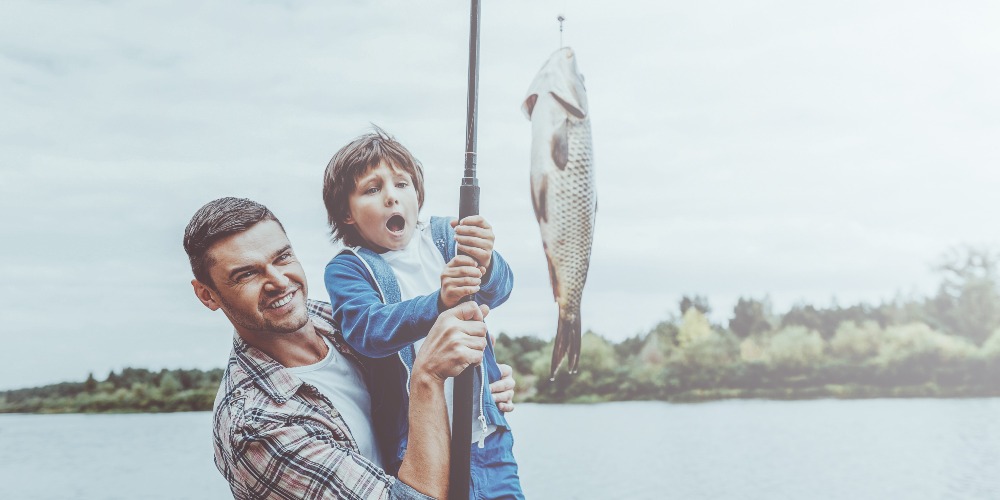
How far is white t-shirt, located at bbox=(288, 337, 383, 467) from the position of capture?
184 cm

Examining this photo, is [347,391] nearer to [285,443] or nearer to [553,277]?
[285,443]

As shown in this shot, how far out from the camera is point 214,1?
2.75m

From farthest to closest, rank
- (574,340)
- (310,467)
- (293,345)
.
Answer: (574,340) → (293,345) → (310,467)

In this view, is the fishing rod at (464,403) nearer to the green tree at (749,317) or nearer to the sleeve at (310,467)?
the sleeve at (310,467)

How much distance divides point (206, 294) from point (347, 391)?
355 mm

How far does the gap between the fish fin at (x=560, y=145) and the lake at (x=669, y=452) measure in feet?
3.30

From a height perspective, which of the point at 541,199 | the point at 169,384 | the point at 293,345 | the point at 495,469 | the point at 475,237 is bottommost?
the point at 495,469

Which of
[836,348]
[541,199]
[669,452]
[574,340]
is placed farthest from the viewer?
[836,348]

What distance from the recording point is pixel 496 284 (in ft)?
6.09

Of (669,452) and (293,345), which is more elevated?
(293,345)

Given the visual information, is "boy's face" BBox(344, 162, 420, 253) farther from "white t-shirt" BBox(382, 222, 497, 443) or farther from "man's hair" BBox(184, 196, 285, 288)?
"man's hair" BBox(184, 196, 285, 288)

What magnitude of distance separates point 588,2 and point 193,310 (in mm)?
1405

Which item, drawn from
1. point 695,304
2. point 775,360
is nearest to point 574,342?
point 695,304

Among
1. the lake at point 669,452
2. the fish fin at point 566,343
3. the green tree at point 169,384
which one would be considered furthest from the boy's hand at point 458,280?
the green tree at point 169,384
